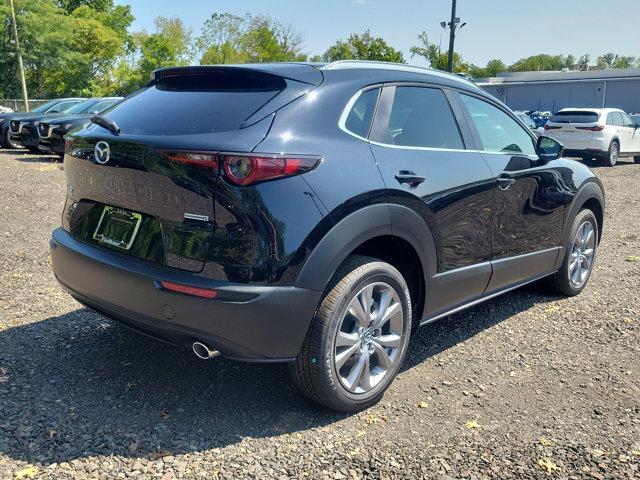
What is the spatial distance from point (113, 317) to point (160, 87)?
1307mm

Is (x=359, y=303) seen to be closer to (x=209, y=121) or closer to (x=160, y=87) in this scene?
(x=209, y=121)

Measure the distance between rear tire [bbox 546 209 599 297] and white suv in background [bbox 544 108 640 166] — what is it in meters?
12.5

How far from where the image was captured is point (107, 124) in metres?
3.23

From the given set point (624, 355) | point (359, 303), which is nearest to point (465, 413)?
point (359, 303)

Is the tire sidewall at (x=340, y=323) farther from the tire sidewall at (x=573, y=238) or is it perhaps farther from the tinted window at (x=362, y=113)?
the tire sidewall at (x=573, y=238)

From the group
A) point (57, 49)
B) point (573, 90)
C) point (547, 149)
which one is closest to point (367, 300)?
point (547, 149)

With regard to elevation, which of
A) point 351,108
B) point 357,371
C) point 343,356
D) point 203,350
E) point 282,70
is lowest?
point 357,371

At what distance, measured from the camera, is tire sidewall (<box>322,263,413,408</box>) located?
3.00 m

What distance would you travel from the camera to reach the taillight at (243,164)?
2717 millimetres

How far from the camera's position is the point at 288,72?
319 centimetres

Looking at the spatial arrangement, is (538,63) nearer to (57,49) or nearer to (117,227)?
(57,49)

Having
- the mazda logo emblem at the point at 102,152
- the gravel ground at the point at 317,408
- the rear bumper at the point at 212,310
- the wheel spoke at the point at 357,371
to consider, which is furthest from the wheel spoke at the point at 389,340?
the mazda logo emblem at the point at 102,152

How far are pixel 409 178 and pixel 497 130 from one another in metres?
1.41

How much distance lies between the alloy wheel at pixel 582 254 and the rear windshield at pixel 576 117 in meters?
13.2
